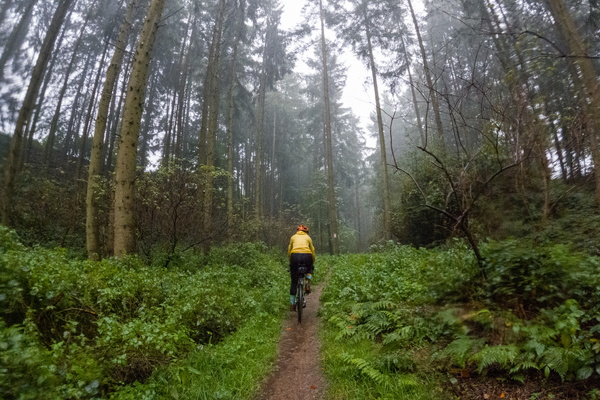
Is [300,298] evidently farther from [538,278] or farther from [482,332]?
[538,278]

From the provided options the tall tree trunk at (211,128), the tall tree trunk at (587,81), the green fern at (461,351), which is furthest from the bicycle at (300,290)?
the tall tree trunk at (587,81)

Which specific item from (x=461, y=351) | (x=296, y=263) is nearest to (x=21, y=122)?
(x=296, y=263)

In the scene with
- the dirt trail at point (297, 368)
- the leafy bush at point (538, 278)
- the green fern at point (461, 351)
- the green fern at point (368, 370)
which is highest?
the leafy bush at point (538, 278)

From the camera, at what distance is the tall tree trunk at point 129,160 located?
693 cm

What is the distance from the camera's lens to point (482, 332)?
3.51 meters

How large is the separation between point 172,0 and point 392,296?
22.3 metres

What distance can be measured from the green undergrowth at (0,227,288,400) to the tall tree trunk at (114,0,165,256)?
97 centimetres

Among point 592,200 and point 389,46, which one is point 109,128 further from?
point 592,200

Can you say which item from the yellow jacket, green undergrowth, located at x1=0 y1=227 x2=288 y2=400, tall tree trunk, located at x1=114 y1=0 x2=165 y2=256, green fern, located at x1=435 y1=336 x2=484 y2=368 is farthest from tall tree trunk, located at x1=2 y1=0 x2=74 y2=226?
green fern, located at x1=435 y1=336 x2=484 y2=368

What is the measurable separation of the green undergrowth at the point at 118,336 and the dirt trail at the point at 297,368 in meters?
0.19

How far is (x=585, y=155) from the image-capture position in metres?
6.19

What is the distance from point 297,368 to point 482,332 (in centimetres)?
240

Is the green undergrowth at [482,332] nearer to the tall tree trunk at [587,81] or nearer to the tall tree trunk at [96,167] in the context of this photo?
the tall tree trunk at [587,81]

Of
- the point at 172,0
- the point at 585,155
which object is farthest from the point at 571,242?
the point at 172,0
